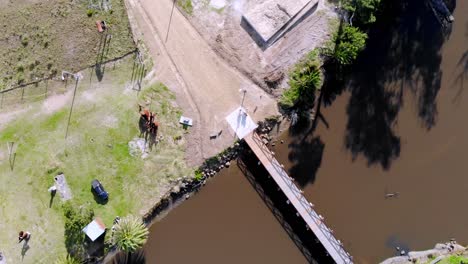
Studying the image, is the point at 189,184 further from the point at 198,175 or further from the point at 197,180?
the point at 198,175

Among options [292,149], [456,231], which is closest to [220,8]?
[292,149]

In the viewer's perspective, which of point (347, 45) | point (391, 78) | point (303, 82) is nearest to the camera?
point (347, 45)

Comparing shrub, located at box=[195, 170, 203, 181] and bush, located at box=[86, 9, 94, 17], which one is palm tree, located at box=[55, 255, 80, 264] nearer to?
Result: shrub, located at box=[195, 170, 203, 181]

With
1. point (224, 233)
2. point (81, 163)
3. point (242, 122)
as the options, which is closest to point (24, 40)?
point (81, 163)

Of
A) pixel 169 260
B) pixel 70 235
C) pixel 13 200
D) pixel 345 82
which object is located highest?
pixel 13 200

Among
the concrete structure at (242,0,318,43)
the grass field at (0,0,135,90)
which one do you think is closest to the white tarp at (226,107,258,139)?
the concrete structure at (242,0,318,43)

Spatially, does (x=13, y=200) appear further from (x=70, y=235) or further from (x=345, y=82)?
(x=345, y=82)
